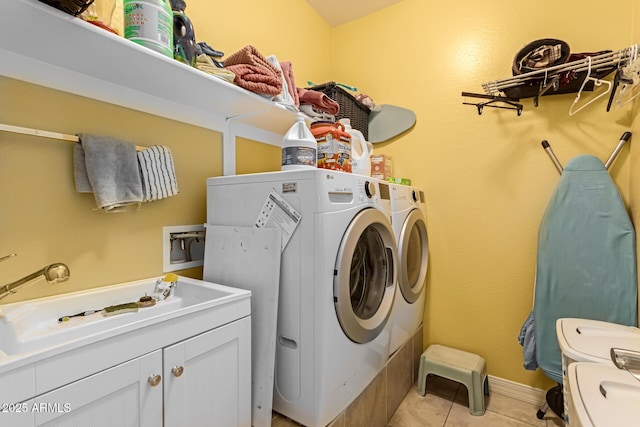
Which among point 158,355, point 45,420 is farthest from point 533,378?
point 45,420

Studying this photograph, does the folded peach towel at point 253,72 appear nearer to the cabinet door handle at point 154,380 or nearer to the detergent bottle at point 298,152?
the detergent bottle at point 298,152

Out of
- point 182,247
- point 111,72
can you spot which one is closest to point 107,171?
point 111,72

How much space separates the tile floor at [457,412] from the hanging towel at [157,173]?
1.69 metres

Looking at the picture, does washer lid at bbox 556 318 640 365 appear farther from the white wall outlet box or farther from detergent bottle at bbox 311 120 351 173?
the white wall outlet box

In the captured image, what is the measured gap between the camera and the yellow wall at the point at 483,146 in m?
1.68

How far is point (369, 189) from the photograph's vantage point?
4.45 ft

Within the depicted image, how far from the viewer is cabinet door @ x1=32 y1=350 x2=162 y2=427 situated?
0.63m

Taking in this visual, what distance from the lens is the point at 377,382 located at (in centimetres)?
149

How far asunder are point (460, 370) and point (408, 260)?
0.71 meters

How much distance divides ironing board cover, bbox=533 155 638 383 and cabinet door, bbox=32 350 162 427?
186cm

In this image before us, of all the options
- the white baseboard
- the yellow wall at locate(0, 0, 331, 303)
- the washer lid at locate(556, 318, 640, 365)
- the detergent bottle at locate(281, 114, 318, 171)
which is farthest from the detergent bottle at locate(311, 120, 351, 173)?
the white baseboard

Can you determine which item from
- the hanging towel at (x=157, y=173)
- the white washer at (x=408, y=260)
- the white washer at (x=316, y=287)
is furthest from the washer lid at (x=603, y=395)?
the hanging towel at (x=157, y=173)

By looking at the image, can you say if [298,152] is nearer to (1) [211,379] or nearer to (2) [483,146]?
(1) [211,379]

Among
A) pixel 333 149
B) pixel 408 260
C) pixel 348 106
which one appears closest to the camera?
pixel 333 149
